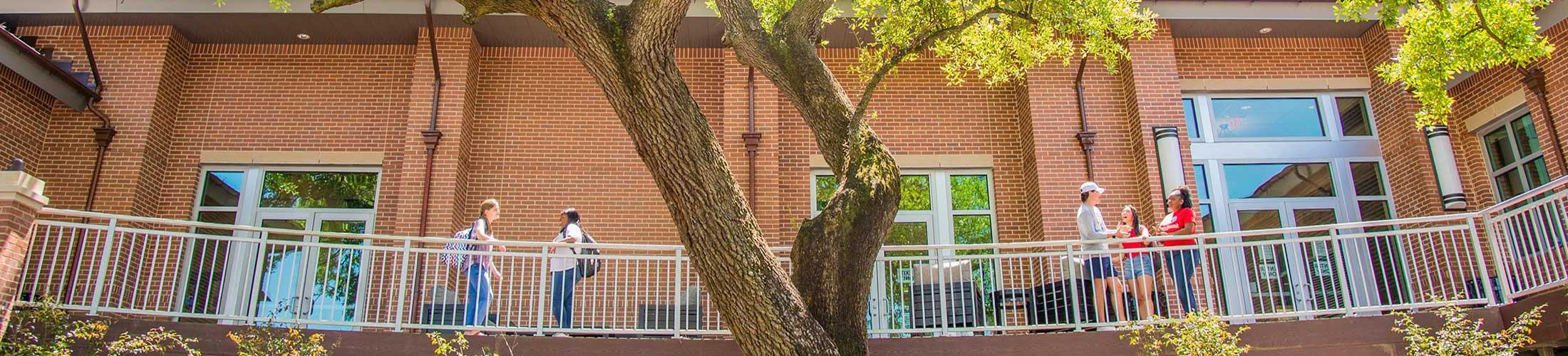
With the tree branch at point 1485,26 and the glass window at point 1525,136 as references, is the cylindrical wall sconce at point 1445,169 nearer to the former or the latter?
the glass window at point 1525,136

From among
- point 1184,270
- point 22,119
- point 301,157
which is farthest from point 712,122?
point 22,119

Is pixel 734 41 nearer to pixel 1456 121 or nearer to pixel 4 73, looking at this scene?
pixel 4 73

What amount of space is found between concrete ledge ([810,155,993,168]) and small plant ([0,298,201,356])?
319 inches

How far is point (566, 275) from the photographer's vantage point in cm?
961

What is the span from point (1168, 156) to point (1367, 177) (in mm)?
3149

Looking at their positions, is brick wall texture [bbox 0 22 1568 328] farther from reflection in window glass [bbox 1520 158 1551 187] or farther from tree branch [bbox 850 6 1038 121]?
tree branch [bbox 850 6 1038 121]

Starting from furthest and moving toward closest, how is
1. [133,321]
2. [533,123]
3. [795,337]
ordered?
[533,123] < [133,321] < [795,337]

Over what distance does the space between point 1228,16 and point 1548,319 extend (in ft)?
20.4

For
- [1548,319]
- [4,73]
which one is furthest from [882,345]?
[4,73]

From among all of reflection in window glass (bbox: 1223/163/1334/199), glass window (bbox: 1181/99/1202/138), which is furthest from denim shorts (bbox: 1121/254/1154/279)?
glass window (bbox: 1181/99/1202/138)

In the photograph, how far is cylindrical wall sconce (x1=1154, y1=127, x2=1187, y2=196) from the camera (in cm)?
1293

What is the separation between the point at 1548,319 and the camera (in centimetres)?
845

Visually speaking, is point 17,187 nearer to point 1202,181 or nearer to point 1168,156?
point 1168,156

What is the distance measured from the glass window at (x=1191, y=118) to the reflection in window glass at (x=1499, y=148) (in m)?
3.39
